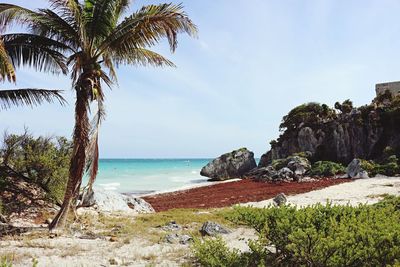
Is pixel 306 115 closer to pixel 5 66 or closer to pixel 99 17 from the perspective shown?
pixel 99 17

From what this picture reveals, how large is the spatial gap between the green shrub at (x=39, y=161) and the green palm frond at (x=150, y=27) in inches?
191

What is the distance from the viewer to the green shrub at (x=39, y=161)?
12.5 m

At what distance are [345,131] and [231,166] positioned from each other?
47.0 feet

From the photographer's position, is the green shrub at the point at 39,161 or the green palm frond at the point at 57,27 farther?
the green shrub at the point at 39,161

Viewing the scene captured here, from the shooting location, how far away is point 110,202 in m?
17.1

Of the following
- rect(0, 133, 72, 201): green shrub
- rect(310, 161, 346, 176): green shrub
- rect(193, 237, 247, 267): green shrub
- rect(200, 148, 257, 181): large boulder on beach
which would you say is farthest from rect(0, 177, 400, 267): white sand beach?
rect(200, 148, 257, 181): large boulder on beach

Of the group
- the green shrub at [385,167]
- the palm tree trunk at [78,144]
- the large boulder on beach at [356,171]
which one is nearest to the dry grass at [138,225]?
the palm tree trunk at [78,144]

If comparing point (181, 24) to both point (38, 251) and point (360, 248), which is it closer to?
point (38, 251)

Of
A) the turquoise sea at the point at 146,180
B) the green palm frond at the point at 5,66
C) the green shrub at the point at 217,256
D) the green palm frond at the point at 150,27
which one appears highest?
the green palm frond at the point at 150,27

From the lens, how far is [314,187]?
2466 centimetres

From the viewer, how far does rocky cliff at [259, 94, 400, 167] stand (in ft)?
126

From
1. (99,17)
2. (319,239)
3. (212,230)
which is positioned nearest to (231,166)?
(212,230)

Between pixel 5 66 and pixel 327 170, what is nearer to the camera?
pixel 5 66

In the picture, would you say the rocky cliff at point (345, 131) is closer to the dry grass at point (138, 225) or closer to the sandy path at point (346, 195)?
the sandy path at point (346, 195)
